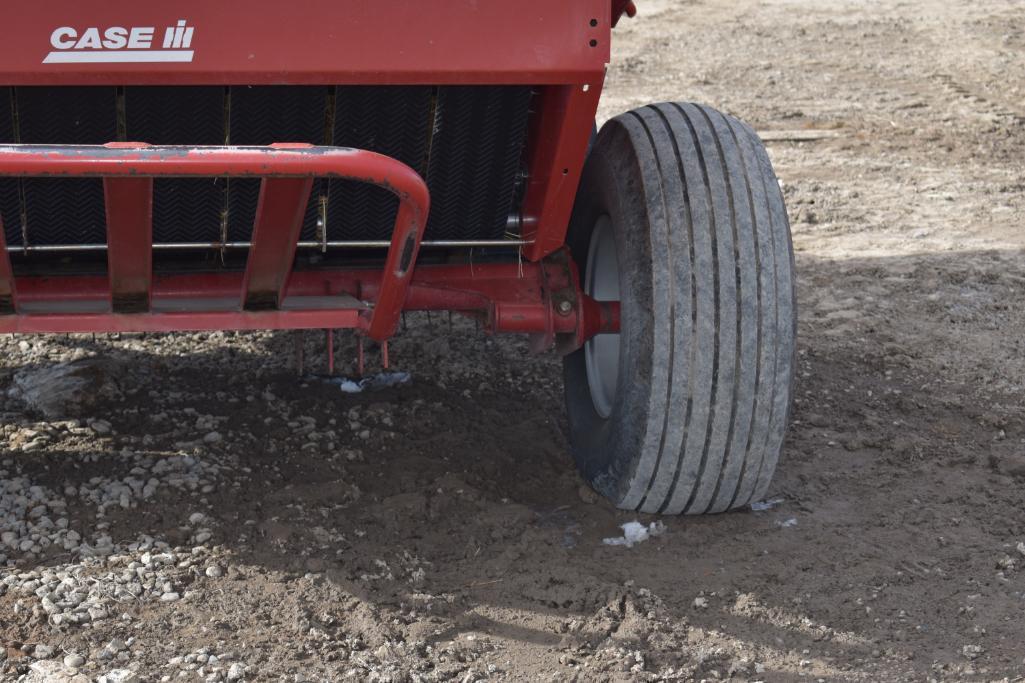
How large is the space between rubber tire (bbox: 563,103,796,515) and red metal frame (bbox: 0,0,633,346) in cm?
A: 28

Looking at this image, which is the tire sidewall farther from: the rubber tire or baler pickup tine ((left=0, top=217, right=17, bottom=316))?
baler pickup tine ((left=0, top=217, right=17, bottom=316))

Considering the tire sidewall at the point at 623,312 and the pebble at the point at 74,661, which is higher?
the tire sidewall at the point at 623,312

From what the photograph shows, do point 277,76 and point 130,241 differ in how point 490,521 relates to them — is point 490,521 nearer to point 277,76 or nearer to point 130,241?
point 130,241

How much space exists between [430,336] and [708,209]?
81.7 inches

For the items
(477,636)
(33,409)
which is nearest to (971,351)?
(477,636)

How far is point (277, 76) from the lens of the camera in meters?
3.06

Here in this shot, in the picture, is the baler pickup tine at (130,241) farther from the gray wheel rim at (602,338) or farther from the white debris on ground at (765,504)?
the white debris on ground at (765,504)

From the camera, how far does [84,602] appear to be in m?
3.31

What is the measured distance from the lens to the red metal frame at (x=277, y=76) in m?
2.92

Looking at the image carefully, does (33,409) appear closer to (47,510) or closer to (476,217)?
(47,510)

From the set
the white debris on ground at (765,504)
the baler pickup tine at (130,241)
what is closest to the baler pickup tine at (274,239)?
the baler pickup tine at (130,241)

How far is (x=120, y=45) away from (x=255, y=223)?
0.52m

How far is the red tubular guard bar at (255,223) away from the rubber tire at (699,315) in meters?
0.67

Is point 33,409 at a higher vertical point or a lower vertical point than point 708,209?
lower
